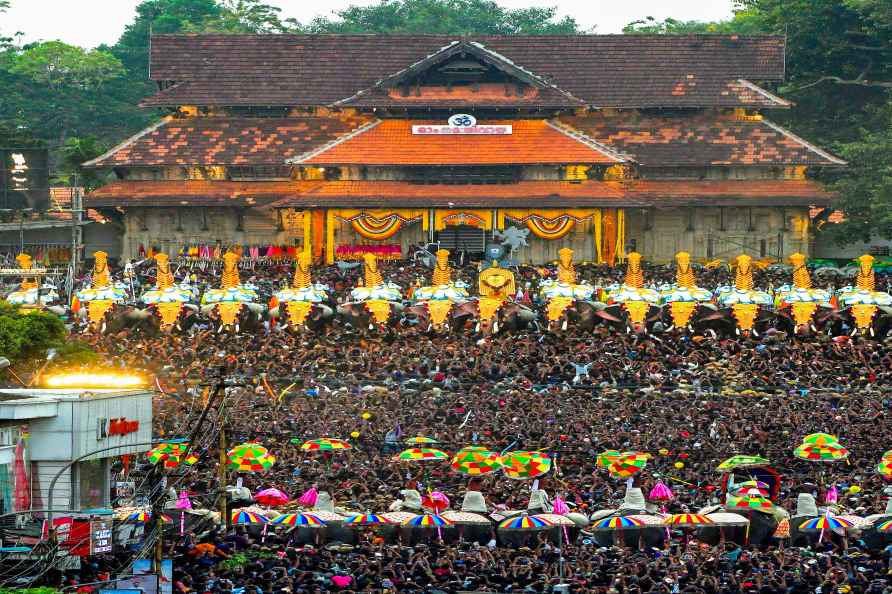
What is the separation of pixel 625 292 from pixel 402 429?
15.3 metres

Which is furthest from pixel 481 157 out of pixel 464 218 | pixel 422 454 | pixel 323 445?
pixel 422 454

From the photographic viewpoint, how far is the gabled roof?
3546 inches

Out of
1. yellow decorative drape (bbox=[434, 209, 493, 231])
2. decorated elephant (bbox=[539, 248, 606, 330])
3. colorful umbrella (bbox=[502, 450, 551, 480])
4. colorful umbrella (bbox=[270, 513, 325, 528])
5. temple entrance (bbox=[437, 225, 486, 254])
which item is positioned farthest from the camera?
temple entrance (bbox=[437, 225, 486, 254])

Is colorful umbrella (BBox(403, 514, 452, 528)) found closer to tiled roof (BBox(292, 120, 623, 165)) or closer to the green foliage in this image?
the green foliage

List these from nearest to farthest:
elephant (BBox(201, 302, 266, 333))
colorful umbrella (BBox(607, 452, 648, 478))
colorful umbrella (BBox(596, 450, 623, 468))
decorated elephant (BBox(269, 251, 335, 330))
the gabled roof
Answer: colorful umbrella (BBox(607, 452, 648, 478)), colorful umbrella (BBox(596, 450, 623, 468)), elephant (BBox(201, 302, 266, 333)), decorated elephant (BBox(269, 251, 335, 330)), the gabled roof

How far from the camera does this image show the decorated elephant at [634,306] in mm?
74812

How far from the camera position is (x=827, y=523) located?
5191 cm

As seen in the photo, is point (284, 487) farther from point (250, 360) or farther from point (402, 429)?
point (250, 360)

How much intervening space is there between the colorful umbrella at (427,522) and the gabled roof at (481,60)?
130 ft

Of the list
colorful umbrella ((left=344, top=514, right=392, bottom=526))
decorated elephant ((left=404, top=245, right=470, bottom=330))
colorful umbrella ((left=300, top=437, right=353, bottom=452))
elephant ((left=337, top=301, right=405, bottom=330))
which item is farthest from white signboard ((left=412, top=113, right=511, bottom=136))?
colorful umbrella ((left=344, top=514, right=392, bottom=526))

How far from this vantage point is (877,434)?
6188cm

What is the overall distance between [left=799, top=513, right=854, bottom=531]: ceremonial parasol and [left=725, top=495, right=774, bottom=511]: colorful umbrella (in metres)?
1.22

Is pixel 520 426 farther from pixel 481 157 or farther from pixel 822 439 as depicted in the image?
pixel 481 157

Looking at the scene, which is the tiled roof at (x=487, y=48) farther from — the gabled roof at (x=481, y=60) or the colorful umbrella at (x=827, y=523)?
the colorful umbrella at (x=827, y=523)
